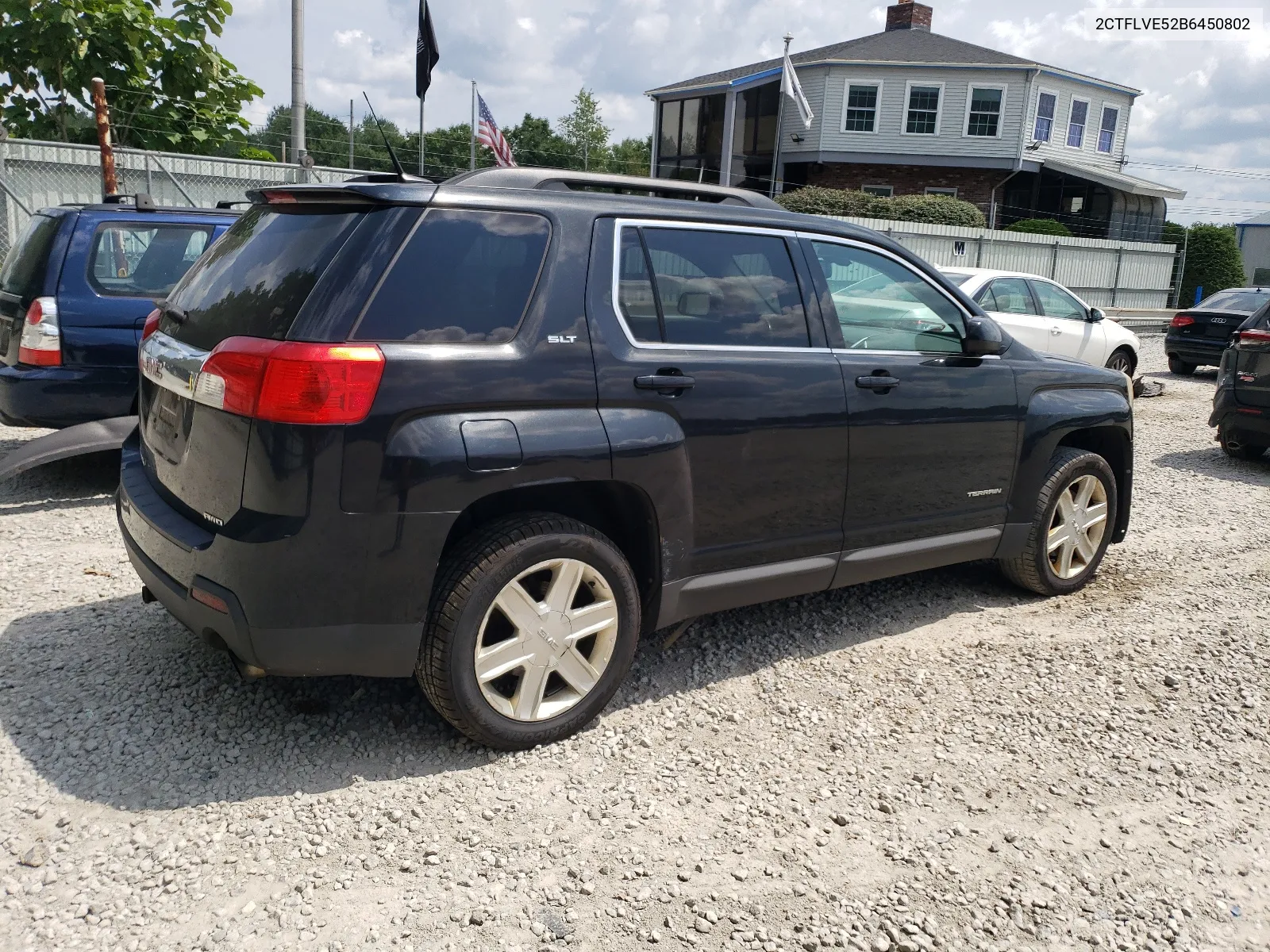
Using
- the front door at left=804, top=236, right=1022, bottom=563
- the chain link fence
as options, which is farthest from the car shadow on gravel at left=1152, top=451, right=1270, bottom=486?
the chain link fence

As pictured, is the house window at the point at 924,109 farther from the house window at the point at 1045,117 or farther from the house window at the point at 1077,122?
the house window at the point at 1077,122

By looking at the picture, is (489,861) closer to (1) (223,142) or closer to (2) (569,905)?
(2) (569,905)

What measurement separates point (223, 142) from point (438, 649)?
12.6 metres

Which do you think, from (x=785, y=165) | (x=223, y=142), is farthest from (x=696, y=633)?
(x=785, y=165)

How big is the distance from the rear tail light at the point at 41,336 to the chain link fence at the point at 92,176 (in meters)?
5.86

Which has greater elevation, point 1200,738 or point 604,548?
point 604,548

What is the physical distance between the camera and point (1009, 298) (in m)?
11.9

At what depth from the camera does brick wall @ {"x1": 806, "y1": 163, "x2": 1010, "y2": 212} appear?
38.2 m

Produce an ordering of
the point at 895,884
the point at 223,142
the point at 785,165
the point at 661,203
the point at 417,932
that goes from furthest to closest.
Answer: the point at 785,165
the point at 223,142
the point at 661,203
the point at 895,884
the point at 417,932

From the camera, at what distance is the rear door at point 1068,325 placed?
494 inches

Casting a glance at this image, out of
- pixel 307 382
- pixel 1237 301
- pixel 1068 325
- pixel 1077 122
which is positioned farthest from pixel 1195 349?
pixel 1077 122

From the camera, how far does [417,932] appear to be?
8.86 ft

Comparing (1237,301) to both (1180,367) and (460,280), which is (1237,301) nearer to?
(1180,367)

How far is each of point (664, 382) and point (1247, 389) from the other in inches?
310
